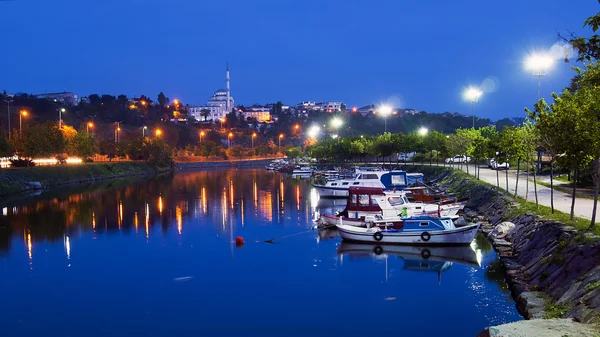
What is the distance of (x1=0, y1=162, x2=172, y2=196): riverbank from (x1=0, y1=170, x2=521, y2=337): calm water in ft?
106

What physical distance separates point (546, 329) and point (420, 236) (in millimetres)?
17615

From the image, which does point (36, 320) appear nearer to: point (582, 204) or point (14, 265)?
point (14, 265)

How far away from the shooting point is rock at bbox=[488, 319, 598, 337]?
13.4m

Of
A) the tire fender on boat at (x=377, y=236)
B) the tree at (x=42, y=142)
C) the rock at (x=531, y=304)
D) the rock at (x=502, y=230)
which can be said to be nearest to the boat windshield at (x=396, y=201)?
the tire fender on boat at (x=377, y=236)

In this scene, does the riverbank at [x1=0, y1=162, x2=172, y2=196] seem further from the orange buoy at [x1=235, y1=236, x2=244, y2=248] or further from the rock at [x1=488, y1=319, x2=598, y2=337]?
the rock at [x1=488, y1=319, x2=598, y2=337]

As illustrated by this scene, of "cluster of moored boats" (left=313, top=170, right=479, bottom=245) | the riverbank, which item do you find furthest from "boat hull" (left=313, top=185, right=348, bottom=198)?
the riverbank

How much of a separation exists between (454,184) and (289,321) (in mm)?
43125

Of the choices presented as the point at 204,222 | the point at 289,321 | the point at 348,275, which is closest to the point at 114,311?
the point at 289,321

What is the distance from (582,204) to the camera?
31.4 meters

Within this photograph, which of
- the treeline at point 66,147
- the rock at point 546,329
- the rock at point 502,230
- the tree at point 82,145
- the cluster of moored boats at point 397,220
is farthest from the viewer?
Answer: the tree at point 82,145

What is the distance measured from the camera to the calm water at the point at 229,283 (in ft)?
65.2

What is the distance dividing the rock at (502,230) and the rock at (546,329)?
16612 mm

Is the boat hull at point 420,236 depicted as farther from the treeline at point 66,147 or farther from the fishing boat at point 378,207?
the treeline at point 66,147

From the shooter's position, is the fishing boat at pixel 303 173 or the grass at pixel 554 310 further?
the fishing boat at pixel 303 173
